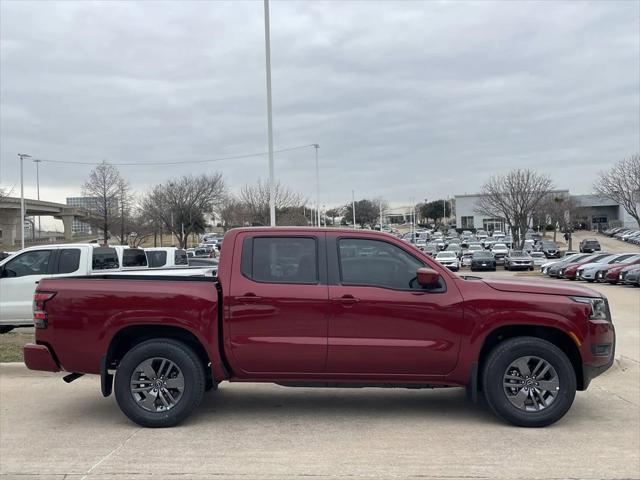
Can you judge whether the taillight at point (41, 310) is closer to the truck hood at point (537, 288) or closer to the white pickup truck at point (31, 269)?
the truck hood at point (537, 288)

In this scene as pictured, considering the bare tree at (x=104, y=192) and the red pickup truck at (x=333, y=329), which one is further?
the bare tree at (x=104, y=192)

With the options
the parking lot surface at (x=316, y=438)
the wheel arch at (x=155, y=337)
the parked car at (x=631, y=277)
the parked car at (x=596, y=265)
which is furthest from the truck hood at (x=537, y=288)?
the parked car at (x=596, y=265)

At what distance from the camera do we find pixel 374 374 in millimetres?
5508

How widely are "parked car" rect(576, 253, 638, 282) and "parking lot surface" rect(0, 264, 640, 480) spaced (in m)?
25.9

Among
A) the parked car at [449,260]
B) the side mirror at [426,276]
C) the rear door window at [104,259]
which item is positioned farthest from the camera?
the parked car at [449,260]

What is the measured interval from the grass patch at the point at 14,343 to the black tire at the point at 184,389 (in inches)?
143

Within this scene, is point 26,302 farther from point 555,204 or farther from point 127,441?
point 555,204

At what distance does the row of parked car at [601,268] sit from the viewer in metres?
27.4

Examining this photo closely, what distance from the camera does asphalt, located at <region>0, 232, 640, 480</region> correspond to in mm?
4586

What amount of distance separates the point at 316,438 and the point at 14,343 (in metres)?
6.72

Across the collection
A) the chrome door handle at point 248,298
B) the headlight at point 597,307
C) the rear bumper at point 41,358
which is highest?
the chrome door handle at point 248,298

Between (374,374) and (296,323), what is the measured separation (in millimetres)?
848

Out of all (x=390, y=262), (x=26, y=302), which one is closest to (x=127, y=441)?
(x=390, y=262)

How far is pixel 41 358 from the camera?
573 centimetres
